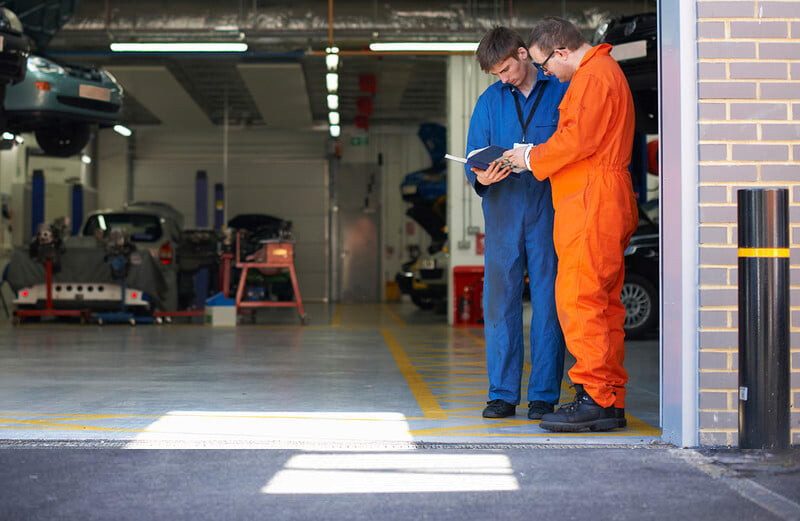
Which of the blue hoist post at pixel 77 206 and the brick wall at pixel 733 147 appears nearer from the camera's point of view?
the brick wall at pixel 733 147

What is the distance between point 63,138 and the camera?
9.88 metres

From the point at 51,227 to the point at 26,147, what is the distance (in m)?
6.69

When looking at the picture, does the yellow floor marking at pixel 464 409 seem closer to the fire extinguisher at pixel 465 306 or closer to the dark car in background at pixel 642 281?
the dark car in background at pixel 642 281

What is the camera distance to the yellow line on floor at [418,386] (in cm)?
377

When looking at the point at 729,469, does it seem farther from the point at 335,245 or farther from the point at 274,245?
the point at 335,245

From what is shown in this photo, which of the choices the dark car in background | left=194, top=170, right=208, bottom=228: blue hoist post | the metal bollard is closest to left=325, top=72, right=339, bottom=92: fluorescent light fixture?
left=194, top=170, right=208, bottom=228: blue hoist post

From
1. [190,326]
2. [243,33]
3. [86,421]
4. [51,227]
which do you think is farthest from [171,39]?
[86,421]

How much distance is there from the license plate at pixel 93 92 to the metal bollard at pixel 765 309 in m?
7.84

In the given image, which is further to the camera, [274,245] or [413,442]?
[274,245]

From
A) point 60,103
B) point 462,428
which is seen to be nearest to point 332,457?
point 462,428

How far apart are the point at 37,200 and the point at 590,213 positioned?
42.1 ft

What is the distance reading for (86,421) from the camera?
3465 mm

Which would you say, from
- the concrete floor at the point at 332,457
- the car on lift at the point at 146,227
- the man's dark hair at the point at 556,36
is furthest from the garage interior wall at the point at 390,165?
the man's dark hair at the point at 556,36

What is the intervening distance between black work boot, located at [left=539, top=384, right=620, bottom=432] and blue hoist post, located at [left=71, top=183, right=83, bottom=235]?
1497 centimetres
